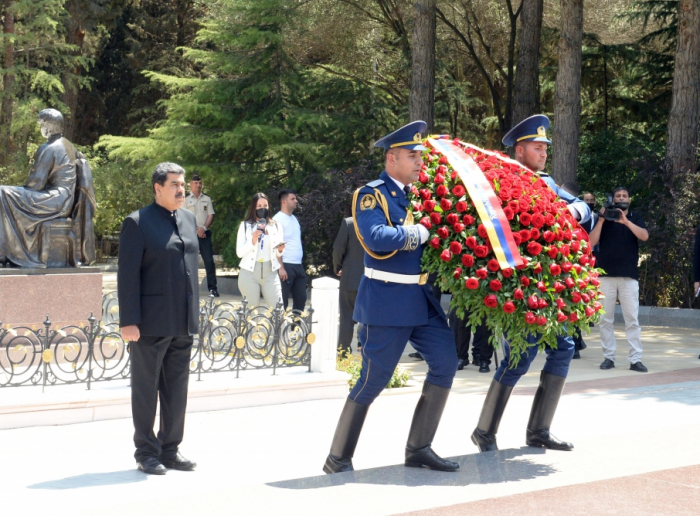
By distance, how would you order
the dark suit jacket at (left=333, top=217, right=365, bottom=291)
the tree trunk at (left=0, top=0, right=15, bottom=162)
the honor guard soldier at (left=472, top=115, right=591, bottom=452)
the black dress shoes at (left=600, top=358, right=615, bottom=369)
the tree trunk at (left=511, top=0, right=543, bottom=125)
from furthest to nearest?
the tree trunk at (left=0, top=0, right=15, bottom=162) < the tree trunk at (left=511, top=0, right=543, bottom=125) < the black dress shoes at (left=600, top=358, right=615, bottom=369) < the dark suit jacket at (left=333, top=217, right=365, bottom=291) < the honor guard soldier at (left=472, top=115, right=591, bottom=452)

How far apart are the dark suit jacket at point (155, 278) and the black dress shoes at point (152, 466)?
30.2 inches

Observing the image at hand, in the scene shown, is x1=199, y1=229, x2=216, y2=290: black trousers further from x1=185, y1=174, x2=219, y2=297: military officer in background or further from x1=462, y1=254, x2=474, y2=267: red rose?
x1=462, y1=254, x2=474, y2=267: red rose

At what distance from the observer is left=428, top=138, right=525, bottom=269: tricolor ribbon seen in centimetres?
534

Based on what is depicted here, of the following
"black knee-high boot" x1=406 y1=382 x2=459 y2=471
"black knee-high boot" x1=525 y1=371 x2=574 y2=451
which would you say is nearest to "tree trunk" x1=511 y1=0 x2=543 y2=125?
"black knee-high boot" x1=525 y1=371 x2=574 y2=451

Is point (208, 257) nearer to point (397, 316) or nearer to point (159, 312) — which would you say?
point (159, 312)

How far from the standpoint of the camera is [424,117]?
18.9m

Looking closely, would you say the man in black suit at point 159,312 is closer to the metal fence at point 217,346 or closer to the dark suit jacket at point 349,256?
the metal fence at point 217,346

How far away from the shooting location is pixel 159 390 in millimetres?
5883

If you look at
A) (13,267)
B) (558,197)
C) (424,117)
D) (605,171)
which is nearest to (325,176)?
(424,117)

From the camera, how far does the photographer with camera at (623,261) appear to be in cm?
1027

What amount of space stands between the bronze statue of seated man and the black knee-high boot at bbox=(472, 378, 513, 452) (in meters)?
5.09

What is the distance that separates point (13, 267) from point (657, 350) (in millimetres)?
7872

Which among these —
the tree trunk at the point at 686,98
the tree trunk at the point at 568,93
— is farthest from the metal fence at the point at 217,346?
the tree trunk at the point at 686,98

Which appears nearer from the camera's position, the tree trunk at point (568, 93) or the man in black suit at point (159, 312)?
the man in black suit at point (159, 312)
